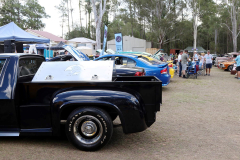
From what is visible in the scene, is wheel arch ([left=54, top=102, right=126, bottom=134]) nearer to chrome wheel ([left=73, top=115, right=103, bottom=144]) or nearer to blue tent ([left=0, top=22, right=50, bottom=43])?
chrome wheel ([left=73, top=115, right=103, bottom=144])

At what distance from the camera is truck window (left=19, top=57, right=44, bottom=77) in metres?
4.25

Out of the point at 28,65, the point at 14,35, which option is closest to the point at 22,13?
the point at 14,35

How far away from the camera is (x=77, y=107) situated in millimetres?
3826

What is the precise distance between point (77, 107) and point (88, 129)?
0.40 meters

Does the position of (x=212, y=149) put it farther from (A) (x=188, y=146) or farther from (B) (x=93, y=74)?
(B) (x=93, y=74)

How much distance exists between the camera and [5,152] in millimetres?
3719

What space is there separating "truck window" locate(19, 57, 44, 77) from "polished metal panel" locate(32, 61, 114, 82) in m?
0.29

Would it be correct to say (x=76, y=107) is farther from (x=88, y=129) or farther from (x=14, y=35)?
(x=14, y=35)

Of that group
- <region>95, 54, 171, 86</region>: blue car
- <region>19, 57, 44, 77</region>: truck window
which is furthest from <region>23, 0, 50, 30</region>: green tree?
<region>19, 57, 44, 77</region>: truck window

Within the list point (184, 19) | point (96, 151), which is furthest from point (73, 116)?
point (184, 19)

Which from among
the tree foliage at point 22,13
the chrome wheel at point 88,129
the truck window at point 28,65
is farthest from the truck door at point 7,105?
the tree foliage at point 22,13

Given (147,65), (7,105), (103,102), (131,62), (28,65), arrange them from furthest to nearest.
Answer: (131,62), (147,65), (28,65), (7,105), (103,102)

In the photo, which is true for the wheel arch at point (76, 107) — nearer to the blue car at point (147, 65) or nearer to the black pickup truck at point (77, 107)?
the black pickup truck at point (77, 107)

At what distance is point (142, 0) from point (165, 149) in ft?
135
